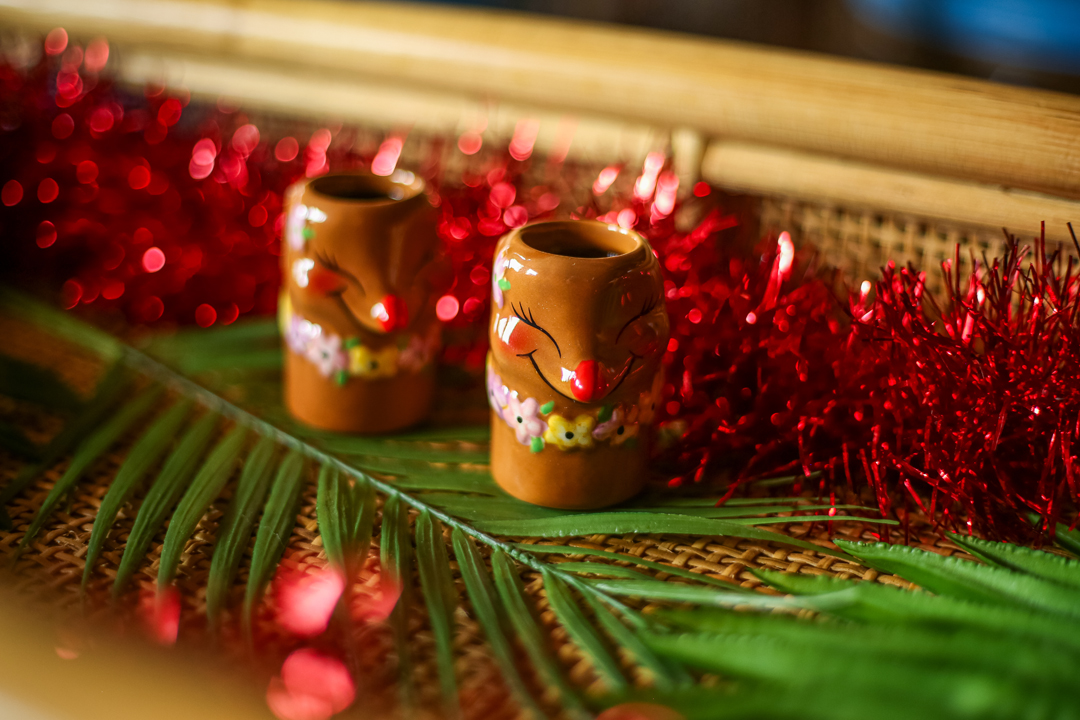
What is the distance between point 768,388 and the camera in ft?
1.56

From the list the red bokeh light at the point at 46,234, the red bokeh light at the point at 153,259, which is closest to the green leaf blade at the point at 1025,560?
the red bokeh light at the point at 153,259

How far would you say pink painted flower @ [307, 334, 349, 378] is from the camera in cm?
50

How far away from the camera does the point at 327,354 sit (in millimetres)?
503

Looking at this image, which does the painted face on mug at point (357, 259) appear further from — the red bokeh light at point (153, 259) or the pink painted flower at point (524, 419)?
the red bokeh light at point (153, 259)

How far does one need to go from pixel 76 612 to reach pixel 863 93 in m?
0.48

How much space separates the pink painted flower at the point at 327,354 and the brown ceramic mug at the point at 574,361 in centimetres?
10

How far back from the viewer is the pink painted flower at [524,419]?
433 mm

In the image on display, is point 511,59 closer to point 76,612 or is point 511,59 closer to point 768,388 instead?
point 768,388

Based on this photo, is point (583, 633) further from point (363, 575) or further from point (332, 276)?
point (332, 276)

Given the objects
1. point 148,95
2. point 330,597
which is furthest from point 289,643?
point 148,95

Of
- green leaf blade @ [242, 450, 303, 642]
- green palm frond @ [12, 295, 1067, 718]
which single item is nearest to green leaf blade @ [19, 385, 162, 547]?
green palm frond @ [12, 295, 1067, 718]

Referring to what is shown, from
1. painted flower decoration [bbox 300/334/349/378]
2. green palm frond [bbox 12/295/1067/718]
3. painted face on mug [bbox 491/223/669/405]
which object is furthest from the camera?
painted flower decoration [bbox 300/334/349/378]

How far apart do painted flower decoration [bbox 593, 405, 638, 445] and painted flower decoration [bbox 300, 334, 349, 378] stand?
0.16 metres

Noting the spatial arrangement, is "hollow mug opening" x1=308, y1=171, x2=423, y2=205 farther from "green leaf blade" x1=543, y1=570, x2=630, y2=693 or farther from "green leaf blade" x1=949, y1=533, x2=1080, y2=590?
"green leaf blade" x1=949, y1=533, x2=1080, y2=590
